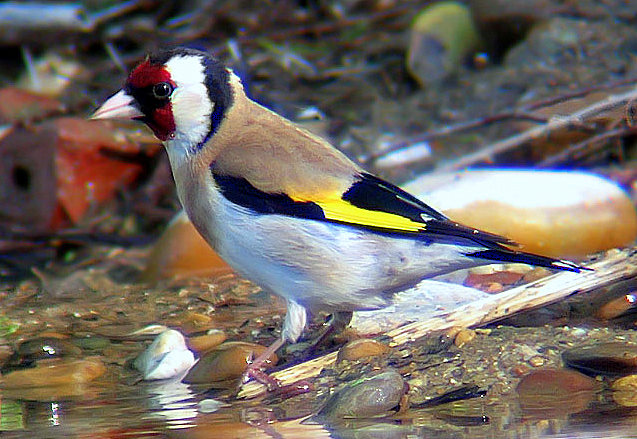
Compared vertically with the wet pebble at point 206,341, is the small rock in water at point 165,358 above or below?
below

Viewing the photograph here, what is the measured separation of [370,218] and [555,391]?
882 millimetres

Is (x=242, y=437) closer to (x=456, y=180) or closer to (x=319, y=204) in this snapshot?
(x=319, y=204)

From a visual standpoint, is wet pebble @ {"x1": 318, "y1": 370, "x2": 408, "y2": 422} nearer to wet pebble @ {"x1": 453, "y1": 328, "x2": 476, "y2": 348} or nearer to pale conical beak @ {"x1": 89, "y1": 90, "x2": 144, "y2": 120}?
wet pebble @ {"x1": 453, "y1": 328, "x2": 476, "y2": 348}

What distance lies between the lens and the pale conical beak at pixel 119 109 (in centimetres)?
409

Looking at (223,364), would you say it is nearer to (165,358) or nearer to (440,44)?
(165,358)

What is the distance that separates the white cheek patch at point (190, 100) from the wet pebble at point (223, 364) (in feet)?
2.66

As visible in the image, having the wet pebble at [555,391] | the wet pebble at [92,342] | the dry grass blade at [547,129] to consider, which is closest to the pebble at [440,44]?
the dry grass blade at [547,129]

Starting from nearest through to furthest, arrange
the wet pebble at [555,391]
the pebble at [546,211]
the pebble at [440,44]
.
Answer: the wet pebble at [555,391]
the pebble at [546,211]
the pebble at [440,44]

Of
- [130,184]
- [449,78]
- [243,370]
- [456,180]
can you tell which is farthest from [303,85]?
[243,370]

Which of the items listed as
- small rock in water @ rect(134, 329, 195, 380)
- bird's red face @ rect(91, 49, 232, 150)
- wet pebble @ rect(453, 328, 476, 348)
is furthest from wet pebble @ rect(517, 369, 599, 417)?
bird's red face @ rect(91, 49, 232, 150)

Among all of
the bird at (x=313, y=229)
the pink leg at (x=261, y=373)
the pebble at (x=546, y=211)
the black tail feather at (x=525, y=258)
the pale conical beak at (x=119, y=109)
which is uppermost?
the pale conical beak at (x=119, y=109)

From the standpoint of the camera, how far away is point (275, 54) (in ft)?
25.2

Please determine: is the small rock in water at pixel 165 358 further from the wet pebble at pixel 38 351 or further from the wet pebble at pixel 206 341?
the wet pebble at pixel 38 351

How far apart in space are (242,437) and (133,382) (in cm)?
A: 94
